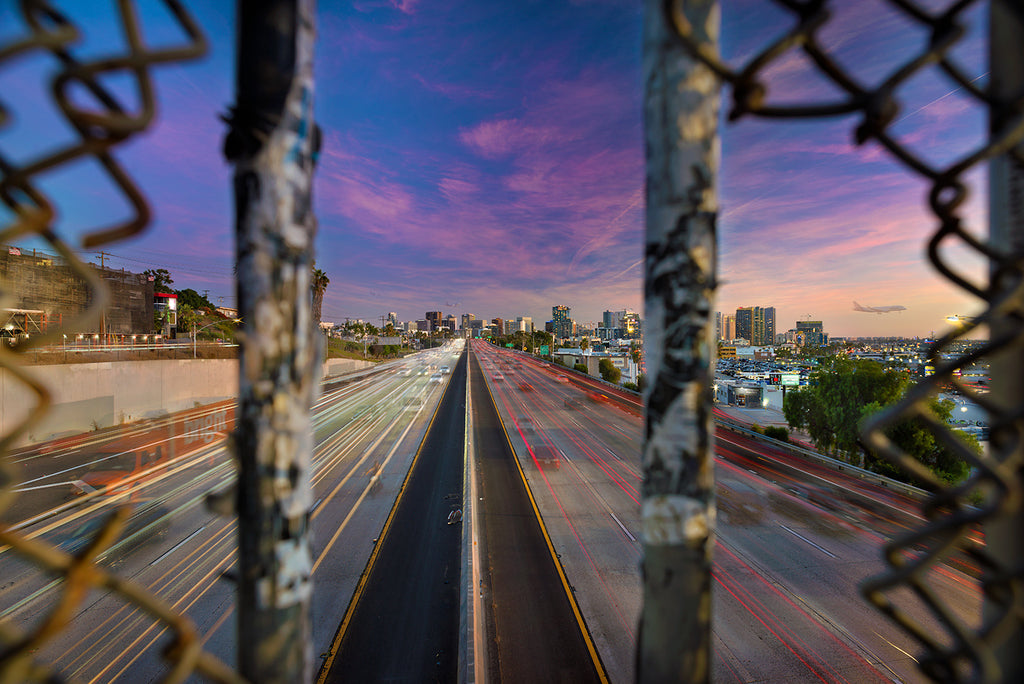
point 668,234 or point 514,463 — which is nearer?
point 668,234

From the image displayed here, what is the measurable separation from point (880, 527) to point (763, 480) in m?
5.19

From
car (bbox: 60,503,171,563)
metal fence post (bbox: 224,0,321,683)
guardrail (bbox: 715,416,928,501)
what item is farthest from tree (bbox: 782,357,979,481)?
car (bbox: 60,503,171,563)

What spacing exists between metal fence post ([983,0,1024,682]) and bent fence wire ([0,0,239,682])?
8.87 feet

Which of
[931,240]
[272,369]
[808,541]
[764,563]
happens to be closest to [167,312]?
[764,563]

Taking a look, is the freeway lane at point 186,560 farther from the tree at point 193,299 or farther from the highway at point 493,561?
the tree at point 193,299

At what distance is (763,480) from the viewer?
2195cm

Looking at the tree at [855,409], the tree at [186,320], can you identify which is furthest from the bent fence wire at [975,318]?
the tree at [186,320]

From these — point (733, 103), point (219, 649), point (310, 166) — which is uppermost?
point (733, 103)

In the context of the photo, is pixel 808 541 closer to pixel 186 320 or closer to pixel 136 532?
pixel 136 532

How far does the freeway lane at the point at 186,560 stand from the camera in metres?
10.4

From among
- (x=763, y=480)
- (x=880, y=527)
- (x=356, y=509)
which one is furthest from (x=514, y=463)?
(x=880, y=527)

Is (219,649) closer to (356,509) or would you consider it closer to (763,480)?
(356,509)

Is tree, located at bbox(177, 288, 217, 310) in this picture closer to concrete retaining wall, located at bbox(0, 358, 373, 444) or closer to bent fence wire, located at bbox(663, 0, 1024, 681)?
concrete retaining wall, located at bbox(0, 358, 373, 444)

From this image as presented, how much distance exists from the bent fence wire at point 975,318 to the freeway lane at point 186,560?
18.6 feet
